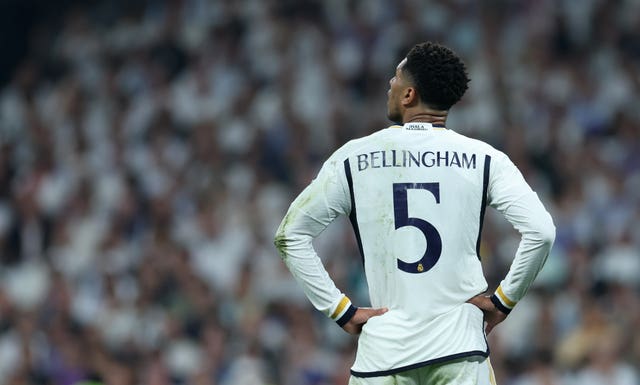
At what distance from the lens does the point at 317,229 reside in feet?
17.0

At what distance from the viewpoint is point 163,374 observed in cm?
1060

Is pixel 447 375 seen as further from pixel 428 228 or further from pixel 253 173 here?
pixel 253 173

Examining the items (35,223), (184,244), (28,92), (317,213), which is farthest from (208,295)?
(317,213)

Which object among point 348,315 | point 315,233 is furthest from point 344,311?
point 315,233

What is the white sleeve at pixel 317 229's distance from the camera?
201 inches

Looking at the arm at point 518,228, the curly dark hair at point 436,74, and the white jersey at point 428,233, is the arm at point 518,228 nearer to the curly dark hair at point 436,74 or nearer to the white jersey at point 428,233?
the white jersey at point 428,233

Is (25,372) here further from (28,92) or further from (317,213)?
(317,213)

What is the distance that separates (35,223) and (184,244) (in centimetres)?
189

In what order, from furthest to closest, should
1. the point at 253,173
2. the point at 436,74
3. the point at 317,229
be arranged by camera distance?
the point at 253,173
the point at 317,229
the point at 436,74

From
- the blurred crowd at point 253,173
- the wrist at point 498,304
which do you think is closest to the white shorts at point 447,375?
the wrist at point 498,304

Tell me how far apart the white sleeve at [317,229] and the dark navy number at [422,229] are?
0.22m

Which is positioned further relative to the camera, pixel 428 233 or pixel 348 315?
pixel 348 315

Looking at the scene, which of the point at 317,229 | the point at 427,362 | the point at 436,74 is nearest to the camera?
the point at 427,362

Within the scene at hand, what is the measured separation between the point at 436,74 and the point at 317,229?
705 mm
